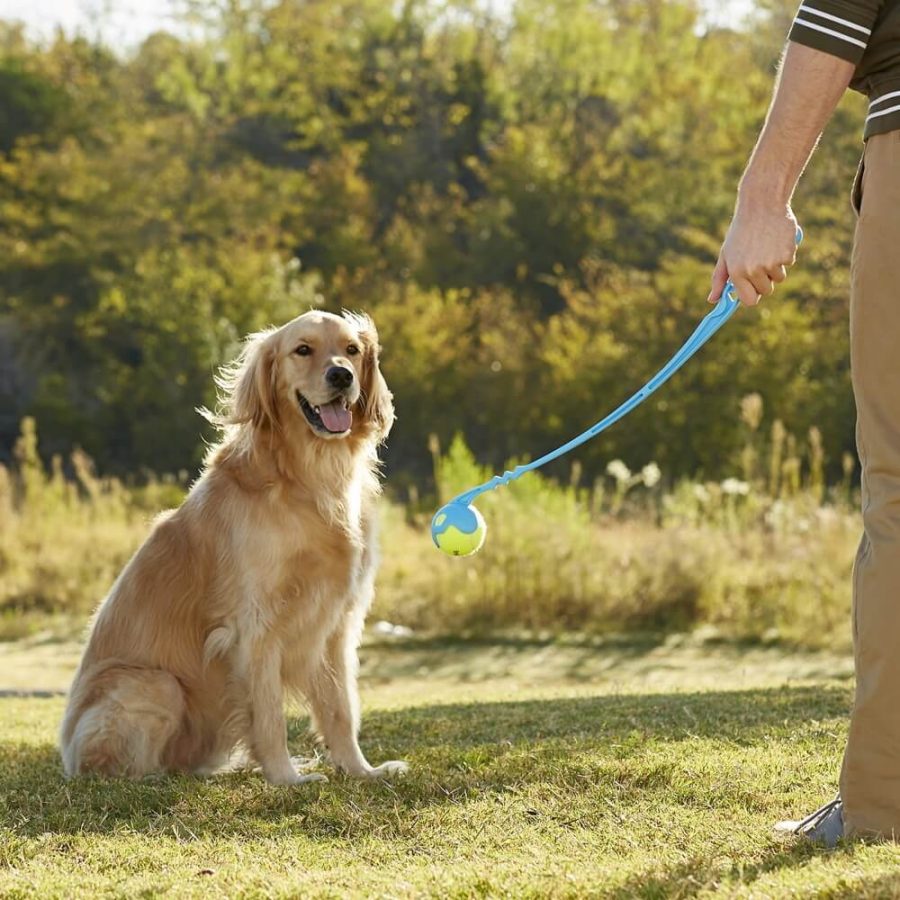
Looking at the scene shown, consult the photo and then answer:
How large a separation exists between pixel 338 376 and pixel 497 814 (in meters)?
1.78

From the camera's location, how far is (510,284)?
3148 centimetres

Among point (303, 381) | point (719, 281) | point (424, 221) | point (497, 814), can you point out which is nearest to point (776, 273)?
point (719, 281)

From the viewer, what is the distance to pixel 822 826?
320cm

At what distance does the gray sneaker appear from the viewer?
3111 mm

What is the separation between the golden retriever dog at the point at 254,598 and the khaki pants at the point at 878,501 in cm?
196

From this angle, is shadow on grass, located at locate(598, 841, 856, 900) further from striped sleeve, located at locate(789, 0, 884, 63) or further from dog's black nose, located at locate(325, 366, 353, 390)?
dog's black nose, located at locate(325, 366, 353, 390)

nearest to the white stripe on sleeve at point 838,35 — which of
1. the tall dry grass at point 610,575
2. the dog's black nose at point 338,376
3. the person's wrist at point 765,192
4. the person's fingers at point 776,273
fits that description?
the person's wrist at point 765,192

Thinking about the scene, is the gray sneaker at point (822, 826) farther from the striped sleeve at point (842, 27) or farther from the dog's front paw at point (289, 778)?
the dog's front paw at point (289, 778)

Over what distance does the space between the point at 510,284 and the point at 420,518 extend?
58.3ft

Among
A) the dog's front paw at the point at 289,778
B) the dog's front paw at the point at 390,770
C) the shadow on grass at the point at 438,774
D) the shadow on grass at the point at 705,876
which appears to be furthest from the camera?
the dog's front paw at the point at 289,778

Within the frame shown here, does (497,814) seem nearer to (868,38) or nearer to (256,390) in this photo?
(256,390)

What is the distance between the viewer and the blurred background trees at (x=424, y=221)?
24.0 metres

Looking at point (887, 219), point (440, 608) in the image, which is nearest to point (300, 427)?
point (887, 219)

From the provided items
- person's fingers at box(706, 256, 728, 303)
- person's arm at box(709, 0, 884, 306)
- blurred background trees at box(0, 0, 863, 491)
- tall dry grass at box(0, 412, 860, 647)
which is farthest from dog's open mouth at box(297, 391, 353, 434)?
blurred background trees at box(0, 0, 863, 491)
